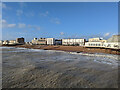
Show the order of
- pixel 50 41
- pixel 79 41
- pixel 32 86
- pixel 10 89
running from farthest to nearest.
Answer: pixel 50 41 → pixel 79 41 → pixel 32 86 → pixel 10 89

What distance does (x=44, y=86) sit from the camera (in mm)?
4668

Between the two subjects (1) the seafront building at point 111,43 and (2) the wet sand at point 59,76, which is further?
(1) the seafront building at point 111,43

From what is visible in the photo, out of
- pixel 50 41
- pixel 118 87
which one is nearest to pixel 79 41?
pixel 50 41

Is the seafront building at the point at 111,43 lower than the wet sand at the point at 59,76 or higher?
higher

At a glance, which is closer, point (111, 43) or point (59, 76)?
point (59, 76)

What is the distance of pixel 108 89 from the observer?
174 inches

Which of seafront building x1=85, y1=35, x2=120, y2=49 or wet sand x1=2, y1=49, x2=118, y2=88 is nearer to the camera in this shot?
wet sand x1=2, y1=49, x2=118, y2=88

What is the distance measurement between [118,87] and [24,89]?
17.2 feet

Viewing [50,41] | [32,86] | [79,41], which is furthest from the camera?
[50,41]

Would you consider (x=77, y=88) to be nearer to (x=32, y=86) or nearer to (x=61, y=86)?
(x=61, y=86)

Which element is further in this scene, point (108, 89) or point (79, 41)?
point (79, 41)

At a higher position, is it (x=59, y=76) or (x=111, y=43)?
(x=111, y=43)

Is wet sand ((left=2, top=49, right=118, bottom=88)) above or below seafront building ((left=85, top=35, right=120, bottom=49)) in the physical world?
below

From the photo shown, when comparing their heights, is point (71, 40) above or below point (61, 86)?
above
